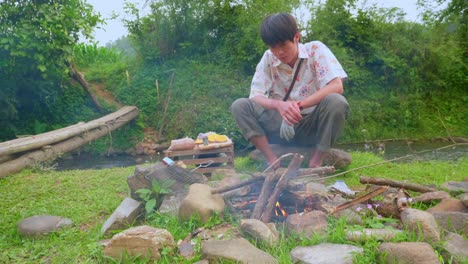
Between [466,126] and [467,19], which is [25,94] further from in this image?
[467,19]

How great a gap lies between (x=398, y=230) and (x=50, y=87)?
8.30 meters

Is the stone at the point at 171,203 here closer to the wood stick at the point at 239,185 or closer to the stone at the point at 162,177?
the stone at the point at 162,177

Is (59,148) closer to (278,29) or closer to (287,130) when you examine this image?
(287,130)

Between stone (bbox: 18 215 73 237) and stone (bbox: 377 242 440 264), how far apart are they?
2.20 m

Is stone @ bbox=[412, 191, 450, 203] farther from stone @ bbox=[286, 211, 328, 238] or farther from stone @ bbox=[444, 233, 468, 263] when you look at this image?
stone @ bbox=[286, 211, 328, 238]

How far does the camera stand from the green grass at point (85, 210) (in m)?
2.16

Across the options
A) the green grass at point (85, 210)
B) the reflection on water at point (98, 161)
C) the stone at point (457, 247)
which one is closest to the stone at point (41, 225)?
the green grass at point (85, 210)

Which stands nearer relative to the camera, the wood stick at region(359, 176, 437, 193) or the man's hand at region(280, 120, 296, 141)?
the wood stick at region(359, 176, 437, 193)

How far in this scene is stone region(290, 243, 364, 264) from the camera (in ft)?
6.19

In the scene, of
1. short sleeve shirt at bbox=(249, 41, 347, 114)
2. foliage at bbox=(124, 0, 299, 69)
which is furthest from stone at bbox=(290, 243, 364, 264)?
foliage at bbox=(124, 0, 299, 69)

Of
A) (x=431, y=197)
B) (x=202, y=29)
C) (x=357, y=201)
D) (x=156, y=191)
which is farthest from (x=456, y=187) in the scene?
(x=202, y=29)

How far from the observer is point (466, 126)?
9.18 metres

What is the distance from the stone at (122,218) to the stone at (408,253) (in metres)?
1.69

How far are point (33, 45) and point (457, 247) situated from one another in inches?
285
